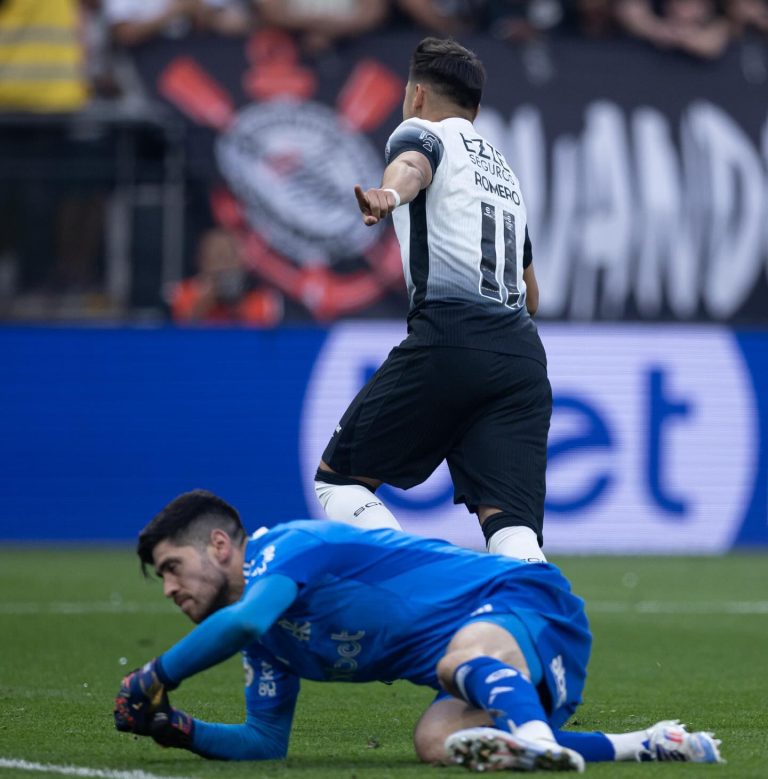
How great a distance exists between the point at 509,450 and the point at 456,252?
66cm

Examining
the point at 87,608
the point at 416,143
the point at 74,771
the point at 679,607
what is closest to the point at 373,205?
the point at 416,143

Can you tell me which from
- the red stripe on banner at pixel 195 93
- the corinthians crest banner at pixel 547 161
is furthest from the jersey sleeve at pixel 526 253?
the red stripe on banner at pixel 195 93

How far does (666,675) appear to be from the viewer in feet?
23.6

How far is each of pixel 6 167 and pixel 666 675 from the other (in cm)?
901

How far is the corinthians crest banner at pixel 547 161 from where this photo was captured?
14.8m

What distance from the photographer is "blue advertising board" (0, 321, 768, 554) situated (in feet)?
41.2

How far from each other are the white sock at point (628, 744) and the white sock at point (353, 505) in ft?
3.51

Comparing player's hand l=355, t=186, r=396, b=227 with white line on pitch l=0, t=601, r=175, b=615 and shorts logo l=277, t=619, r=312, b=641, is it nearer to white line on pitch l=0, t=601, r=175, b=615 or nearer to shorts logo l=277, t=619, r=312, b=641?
shorts logo l=277, t=619, r=312, b=641

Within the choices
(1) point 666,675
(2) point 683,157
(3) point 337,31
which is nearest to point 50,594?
(1) point 666,675

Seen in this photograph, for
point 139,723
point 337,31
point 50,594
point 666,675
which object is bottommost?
point 50,594

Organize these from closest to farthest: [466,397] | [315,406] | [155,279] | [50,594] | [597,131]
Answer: [466,397] < [50,594] < [315,406] < [155,279] < [597,131]

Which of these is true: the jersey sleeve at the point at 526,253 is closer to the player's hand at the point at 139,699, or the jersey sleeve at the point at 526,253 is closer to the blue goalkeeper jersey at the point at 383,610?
the blue goalkeeper jersey at the point at 383,610

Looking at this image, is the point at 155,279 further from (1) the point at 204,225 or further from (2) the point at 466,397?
(2) the point at 466,397

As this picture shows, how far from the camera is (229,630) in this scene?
410 cm
